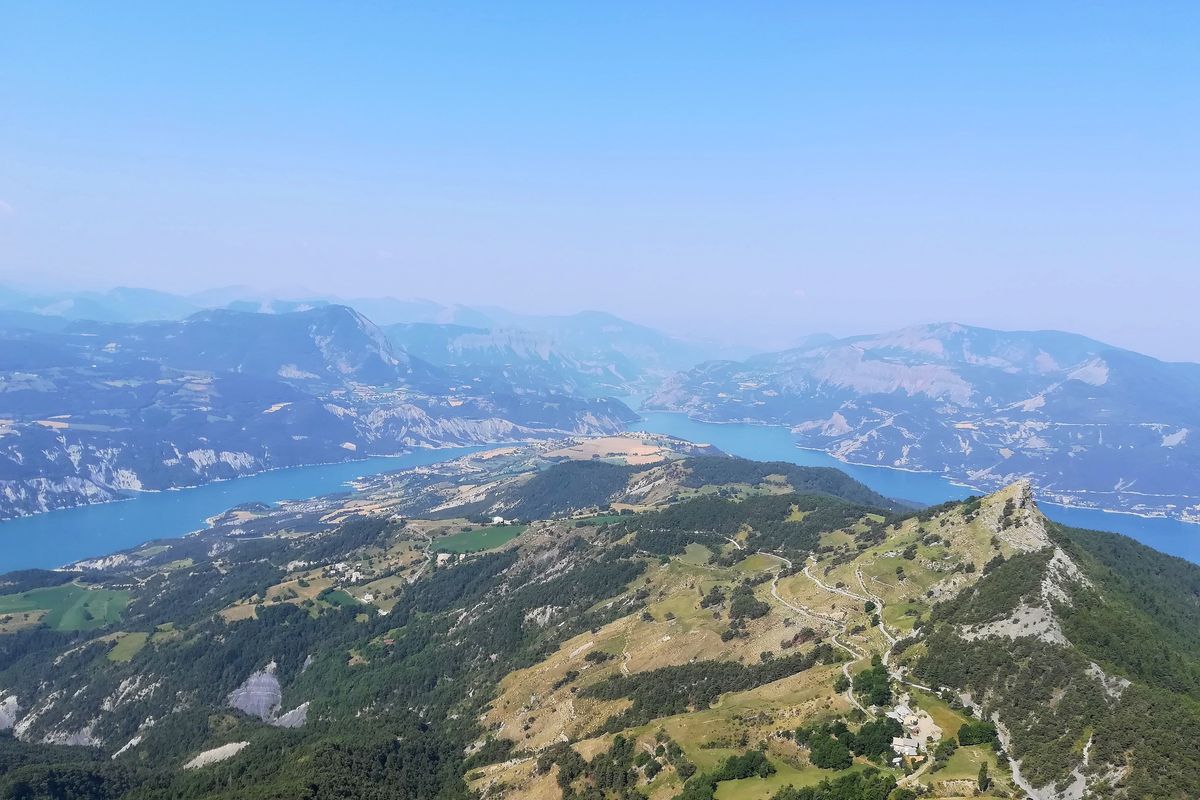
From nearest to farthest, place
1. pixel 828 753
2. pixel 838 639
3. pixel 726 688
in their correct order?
1. pixel 828 753
2. pixel 726 688
3. pixel 838 639

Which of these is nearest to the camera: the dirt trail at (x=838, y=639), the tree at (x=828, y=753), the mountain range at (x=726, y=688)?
the mountain range at (x=726, y=688)

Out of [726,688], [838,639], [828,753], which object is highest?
[838,639]

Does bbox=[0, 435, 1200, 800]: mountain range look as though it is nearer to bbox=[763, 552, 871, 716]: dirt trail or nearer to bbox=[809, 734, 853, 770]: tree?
bbox=[809, 734, 853, 770]: tree

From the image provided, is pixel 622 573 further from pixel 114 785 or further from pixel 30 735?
pixel 30 735

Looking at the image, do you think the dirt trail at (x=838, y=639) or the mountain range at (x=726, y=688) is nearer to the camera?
the mountain range at (x=726, y=688)

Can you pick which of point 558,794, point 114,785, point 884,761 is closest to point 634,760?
point 558,794

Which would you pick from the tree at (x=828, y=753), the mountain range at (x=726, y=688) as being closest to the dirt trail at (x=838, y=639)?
the mountain range at (x=726, y=688)

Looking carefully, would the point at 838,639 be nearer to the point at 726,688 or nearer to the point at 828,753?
the point at 726,688

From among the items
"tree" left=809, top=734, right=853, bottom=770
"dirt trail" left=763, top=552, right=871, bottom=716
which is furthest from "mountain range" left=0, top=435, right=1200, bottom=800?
"dirt trail" left=763, top=552, right=871, bottom=716

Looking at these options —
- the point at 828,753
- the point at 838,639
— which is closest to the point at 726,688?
the point at 838,639

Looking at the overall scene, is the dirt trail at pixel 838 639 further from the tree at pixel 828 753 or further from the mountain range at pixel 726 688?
the tree at pixel 828 753

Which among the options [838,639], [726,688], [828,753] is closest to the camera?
[828,753]

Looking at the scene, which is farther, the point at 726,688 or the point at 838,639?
the point at 838,639
